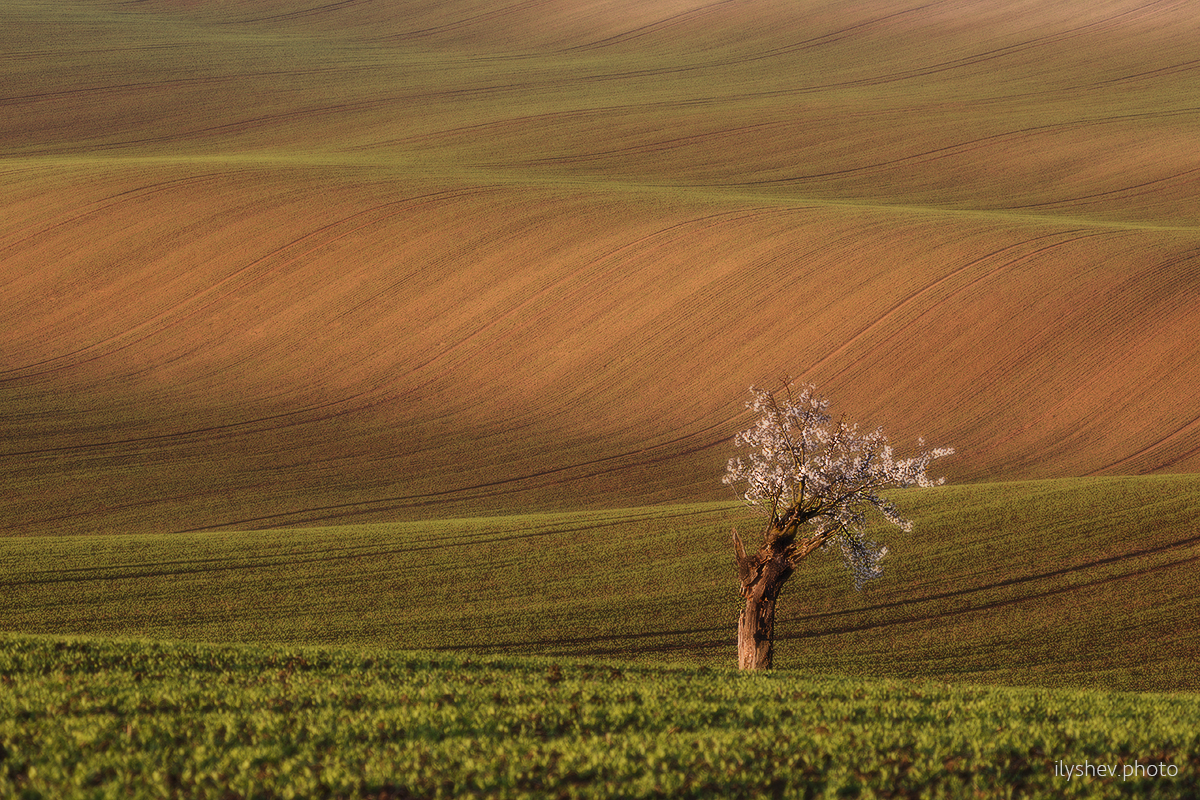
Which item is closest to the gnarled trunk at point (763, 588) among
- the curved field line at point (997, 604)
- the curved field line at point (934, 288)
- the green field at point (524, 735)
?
the green field at point (524, 735)

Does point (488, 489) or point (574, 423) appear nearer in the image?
point (488, 489)

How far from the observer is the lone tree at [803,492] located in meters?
13.6

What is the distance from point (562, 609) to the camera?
18.1 m

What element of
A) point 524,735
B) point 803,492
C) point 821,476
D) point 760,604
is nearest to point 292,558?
point 760,604

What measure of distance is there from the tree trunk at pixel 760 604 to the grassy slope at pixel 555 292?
13.9 metres

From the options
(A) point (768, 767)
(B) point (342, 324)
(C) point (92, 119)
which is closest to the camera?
(A) point (768, 767)

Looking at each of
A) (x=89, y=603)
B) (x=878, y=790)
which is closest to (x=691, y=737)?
(x=878, y=790)

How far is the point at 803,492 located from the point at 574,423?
1874cm

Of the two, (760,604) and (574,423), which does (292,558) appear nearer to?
(760,604)

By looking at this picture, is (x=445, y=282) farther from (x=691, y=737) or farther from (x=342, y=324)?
(x=691, y=737)

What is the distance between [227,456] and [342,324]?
9.43 meters

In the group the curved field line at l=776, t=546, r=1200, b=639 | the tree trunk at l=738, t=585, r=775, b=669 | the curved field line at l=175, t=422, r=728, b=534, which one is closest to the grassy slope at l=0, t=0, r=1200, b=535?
the curved field line at l=175, t=422, r=728, b=534

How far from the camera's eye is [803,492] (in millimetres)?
13836

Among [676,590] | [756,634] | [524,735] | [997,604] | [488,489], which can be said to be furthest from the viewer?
[488,489]
